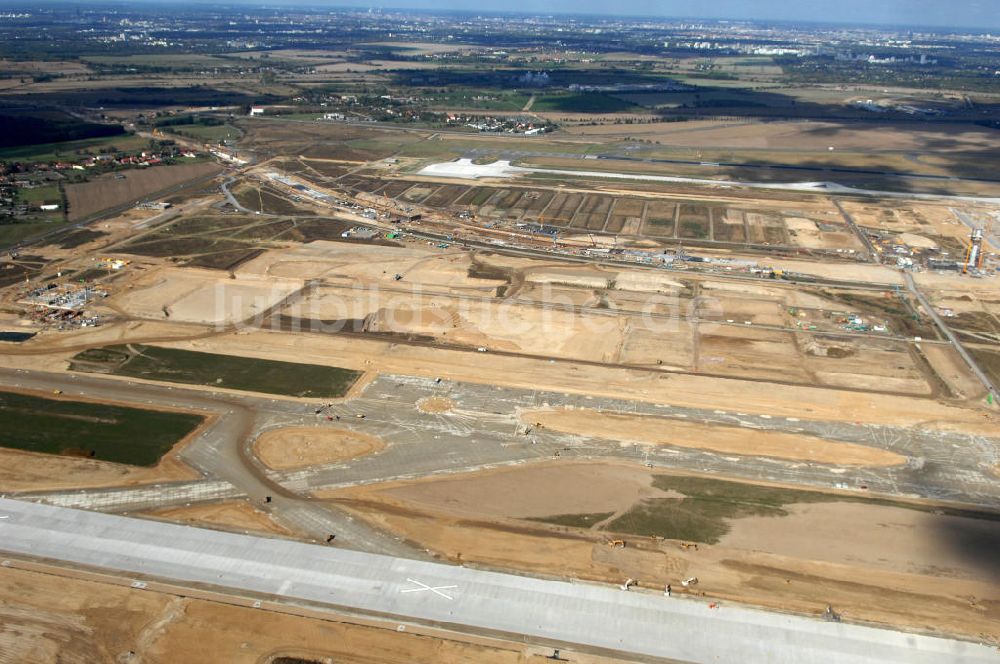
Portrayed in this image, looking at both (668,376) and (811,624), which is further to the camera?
(668,376)

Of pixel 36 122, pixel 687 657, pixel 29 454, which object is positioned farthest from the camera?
pixel 36 122

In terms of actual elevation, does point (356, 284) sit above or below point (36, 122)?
below

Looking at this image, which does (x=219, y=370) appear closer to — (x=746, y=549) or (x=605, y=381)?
(x=605, y=381)

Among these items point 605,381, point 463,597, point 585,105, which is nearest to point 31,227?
point 605,381

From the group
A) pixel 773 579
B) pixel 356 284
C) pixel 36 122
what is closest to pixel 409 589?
pixel 773 579

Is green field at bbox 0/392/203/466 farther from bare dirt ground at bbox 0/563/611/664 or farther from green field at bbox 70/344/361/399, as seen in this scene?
bare dirt ground at bbox 0/563/611/664

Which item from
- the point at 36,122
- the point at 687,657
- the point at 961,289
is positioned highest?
the point at 36,122

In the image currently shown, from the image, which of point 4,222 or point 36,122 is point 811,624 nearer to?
point 4,222

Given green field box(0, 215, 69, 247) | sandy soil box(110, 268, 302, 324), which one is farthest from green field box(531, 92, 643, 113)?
sandy soil box(110, 268, 302, 324)
